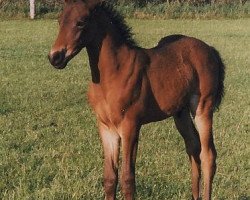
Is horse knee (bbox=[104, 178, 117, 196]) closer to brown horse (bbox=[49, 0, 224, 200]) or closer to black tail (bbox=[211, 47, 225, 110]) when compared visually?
brown horse (bbox=[49, 0, 224, 200])

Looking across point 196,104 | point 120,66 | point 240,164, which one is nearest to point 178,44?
point 196,104

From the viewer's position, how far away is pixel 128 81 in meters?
3.87

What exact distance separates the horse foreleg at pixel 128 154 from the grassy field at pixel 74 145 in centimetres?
72

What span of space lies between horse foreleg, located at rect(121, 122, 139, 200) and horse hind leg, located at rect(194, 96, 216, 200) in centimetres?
95

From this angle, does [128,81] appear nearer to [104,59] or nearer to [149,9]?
[104,59]

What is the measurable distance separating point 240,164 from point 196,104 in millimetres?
1567

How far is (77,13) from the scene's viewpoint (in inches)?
141

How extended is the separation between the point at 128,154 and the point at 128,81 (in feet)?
1.81

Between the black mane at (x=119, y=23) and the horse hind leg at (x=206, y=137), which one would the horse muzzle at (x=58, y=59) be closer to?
the black mane at (x=119, y=23)

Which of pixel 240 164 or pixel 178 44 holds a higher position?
pixel 178 44

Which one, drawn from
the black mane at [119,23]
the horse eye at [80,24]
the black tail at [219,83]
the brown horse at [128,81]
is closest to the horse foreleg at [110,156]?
the brown horse at [128,81]

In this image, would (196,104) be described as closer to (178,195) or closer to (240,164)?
(178,195)

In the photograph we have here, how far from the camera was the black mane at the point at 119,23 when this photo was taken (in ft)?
12.9

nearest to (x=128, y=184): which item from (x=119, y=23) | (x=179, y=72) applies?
(x=179, y=72)
